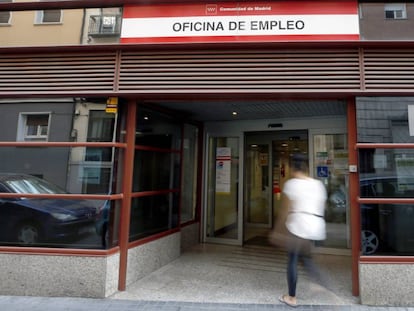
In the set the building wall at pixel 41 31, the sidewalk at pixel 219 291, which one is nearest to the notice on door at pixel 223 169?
the sidewalk at pixel 219 291

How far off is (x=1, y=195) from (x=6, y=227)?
1.51ft

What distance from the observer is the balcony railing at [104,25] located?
4.38 metres

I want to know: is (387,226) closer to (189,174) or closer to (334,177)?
(334,177)

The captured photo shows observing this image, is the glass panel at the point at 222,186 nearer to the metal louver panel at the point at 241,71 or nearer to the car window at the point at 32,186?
the metal louver panel at the point at 241,71

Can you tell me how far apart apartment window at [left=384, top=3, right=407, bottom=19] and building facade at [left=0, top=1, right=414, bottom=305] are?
0.02 meters

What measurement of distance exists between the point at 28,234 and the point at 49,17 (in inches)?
126

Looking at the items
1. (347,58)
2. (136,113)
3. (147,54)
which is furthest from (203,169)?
(347,58)

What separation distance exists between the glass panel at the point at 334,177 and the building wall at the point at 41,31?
4932 millimetres

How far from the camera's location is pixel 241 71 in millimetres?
4184

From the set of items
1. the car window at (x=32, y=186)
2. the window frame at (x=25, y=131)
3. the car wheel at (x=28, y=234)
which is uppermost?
the window frame at (x=25, y=131)

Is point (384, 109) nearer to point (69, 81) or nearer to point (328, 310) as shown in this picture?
point (328, 310)

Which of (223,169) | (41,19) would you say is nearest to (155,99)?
(41,19)

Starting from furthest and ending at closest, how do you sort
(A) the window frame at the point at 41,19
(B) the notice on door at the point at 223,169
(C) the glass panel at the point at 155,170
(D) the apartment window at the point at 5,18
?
(B) the notice on door at the point at 223,169 < (C) the glass panel at the point at 155,170 < (D) the apartment window at the point at 5,18 < (A) the window frame at the point at 41,19

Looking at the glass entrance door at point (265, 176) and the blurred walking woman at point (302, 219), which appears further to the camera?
the glass entrance door at point (265, 176)
